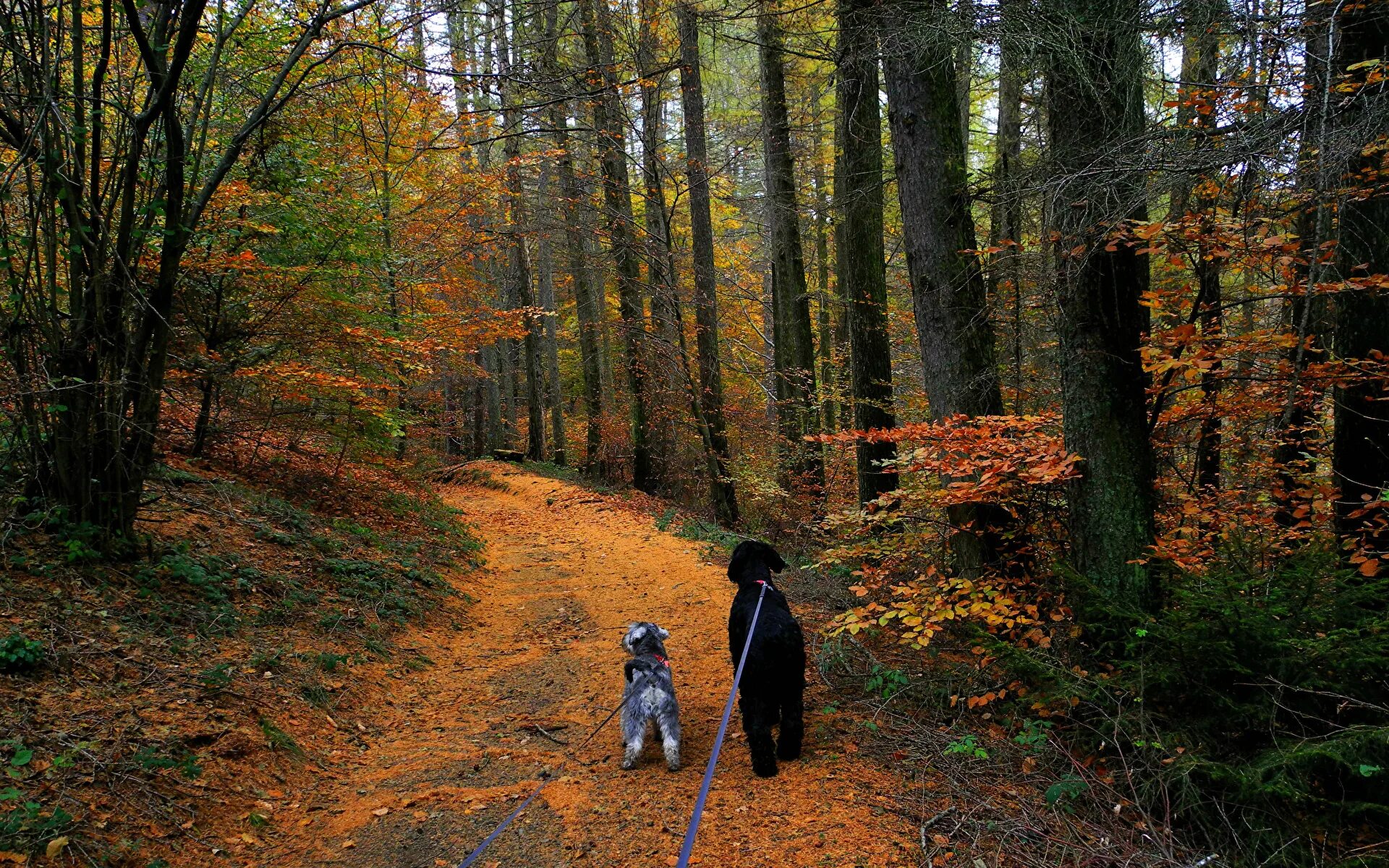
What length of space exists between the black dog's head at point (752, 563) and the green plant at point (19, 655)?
13.7 feet

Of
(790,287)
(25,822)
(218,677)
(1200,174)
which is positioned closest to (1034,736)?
(1200,174)

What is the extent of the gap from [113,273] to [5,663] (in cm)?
276

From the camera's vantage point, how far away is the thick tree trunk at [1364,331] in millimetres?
4168

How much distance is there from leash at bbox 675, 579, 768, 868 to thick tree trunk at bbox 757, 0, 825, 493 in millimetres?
8142

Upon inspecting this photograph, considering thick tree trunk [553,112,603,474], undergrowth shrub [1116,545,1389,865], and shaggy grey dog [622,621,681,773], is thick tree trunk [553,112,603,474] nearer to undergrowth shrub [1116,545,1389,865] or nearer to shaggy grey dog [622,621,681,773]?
shaggy grey dog [622,621,681,773]

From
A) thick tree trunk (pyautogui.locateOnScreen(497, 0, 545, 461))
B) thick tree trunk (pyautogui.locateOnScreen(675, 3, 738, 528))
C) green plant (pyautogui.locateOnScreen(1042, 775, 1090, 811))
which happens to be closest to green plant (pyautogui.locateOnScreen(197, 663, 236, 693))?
green plant (pyautogui.locateOnScreen(1042, 775, 1090, 811))

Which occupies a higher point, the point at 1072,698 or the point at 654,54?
the point at 654,54

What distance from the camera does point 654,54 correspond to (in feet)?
43.2

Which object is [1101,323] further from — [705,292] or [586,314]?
[586,314]

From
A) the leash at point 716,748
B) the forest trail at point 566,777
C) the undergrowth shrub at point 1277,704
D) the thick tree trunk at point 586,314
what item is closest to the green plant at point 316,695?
the forest trail at point 566,777

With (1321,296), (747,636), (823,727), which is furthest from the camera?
(1321,296)

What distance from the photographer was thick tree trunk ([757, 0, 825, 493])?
11852 mm

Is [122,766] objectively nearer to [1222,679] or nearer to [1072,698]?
[1072,698]

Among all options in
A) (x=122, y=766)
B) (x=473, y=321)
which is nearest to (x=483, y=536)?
(x=473, y=321)
